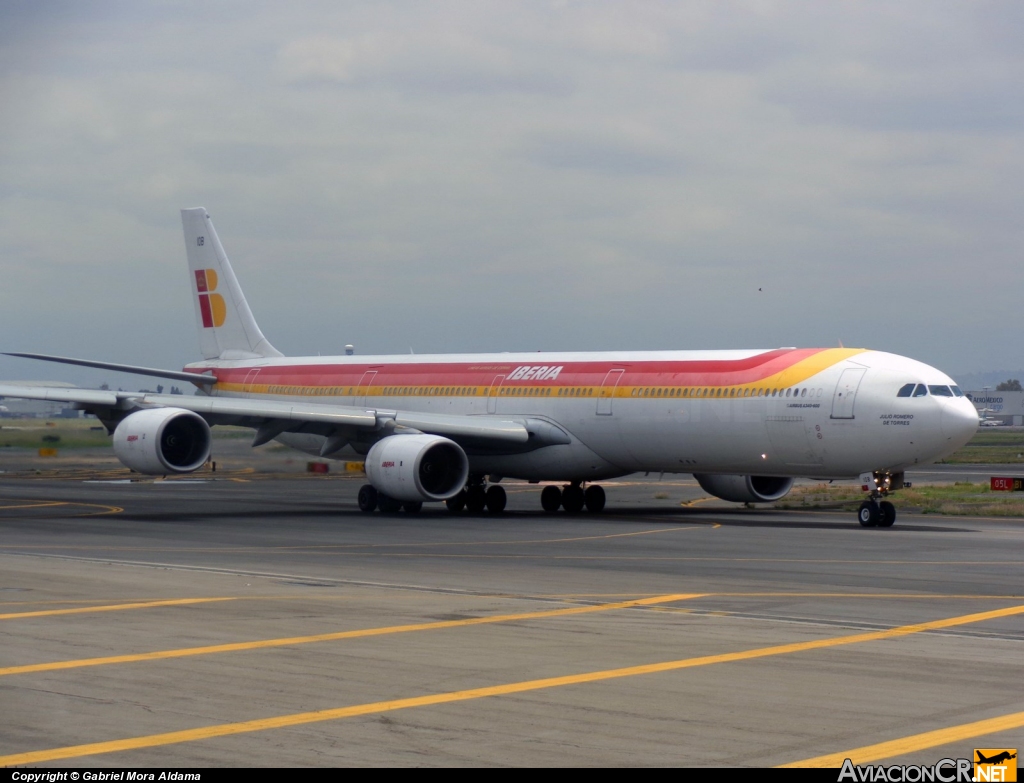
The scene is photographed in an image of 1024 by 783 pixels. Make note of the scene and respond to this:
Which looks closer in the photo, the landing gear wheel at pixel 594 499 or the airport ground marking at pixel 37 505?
the airport ground marking at pixel 37 505

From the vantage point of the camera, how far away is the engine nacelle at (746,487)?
36.3m

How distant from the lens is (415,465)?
32.8 m

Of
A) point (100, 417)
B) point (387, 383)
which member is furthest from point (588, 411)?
point (100, 417)

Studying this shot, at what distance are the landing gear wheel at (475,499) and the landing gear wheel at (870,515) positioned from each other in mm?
10648

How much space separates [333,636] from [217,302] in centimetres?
3382

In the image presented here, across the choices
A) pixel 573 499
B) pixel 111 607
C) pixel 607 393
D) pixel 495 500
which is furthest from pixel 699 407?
pixel 111 607

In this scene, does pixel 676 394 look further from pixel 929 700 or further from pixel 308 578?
pixel 929 700

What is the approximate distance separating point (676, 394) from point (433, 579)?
572 inches

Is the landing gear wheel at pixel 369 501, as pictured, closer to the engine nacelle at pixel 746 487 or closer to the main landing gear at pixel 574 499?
the main landing gear at pixel 574 499

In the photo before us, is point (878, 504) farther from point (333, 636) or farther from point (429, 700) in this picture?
point (429, 700)

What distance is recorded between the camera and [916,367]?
3134cm

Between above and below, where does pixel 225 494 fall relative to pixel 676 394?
below

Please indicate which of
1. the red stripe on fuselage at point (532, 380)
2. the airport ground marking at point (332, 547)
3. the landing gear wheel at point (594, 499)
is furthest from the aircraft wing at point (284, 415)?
the airport ground marking at point (332, 547)

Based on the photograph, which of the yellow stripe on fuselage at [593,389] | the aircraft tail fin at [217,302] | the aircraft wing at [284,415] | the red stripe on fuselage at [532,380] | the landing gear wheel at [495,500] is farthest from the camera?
the aircraft tail fin at [217,302]
